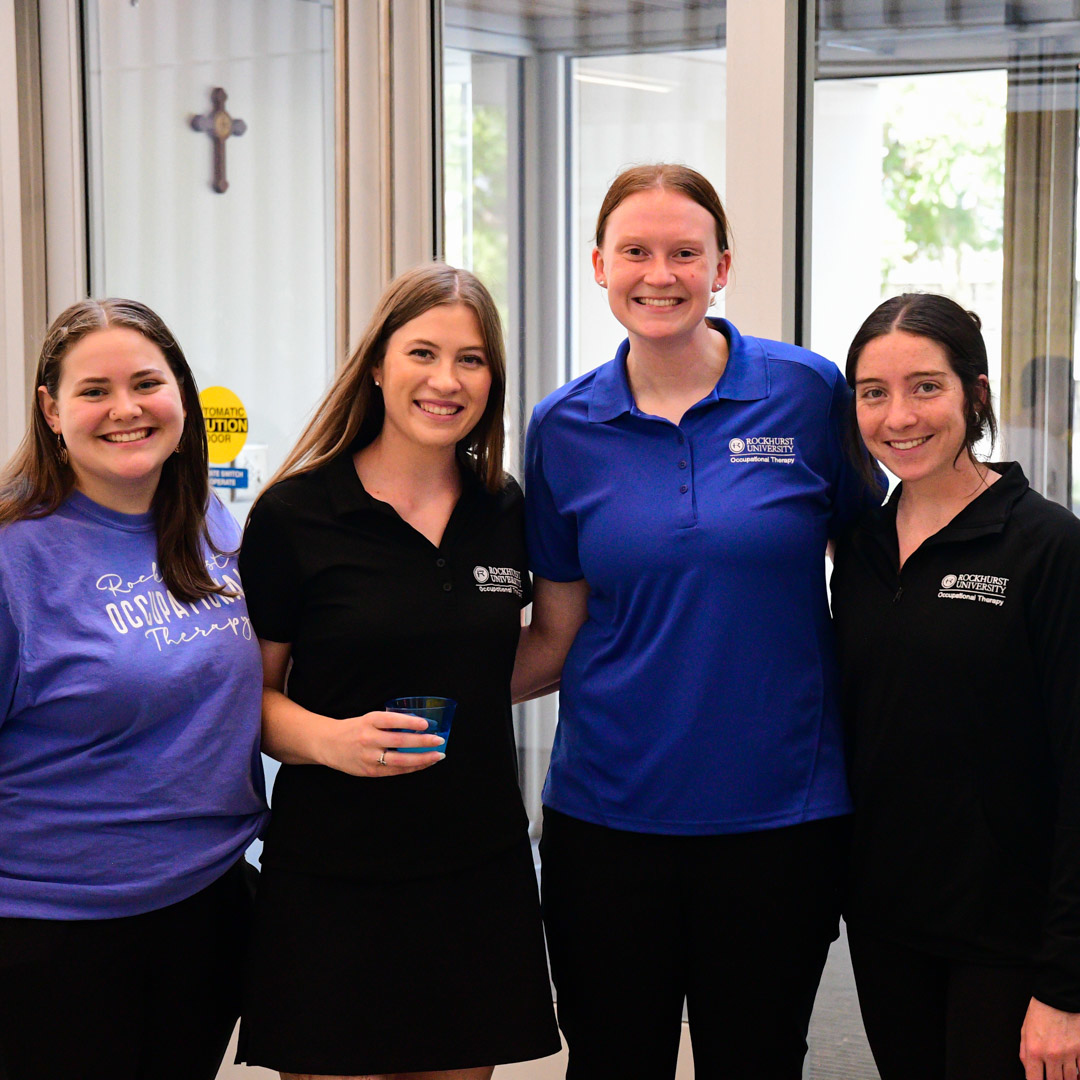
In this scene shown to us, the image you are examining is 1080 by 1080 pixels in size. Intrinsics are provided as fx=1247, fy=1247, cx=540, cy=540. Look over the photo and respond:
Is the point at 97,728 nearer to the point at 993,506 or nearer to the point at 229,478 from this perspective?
the point at 993,506

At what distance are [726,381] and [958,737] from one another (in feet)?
2.11

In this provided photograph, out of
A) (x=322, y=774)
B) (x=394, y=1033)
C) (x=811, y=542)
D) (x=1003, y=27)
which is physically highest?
(x=1003, y=27)

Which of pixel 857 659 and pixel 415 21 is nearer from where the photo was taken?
pixel 857 659

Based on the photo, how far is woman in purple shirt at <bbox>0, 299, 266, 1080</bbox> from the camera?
5.69 feet

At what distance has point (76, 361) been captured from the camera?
1.84 m

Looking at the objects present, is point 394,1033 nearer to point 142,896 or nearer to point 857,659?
point 142,896

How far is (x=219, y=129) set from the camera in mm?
3137

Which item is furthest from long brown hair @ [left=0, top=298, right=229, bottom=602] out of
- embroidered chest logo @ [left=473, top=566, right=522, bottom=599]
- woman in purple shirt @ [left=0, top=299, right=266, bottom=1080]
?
embroidered chest logo @ [left=473, top=566, right=522, bottom=599]

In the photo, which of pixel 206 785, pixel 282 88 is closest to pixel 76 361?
pixel 206 785

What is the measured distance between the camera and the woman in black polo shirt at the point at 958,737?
5.41 ft

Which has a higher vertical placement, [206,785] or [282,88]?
[282,88]

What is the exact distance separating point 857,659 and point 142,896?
42.9 inches

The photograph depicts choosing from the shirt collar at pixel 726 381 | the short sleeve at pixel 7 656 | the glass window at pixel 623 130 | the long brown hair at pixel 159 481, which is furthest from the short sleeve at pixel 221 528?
the glass window at pixel 623 130

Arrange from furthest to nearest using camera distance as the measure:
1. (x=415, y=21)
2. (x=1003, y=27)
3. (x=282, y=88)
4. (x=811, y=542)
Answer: (x=282, y=88), (x=415, y=21), (x=1003, y=27), (x=811, y=542)
